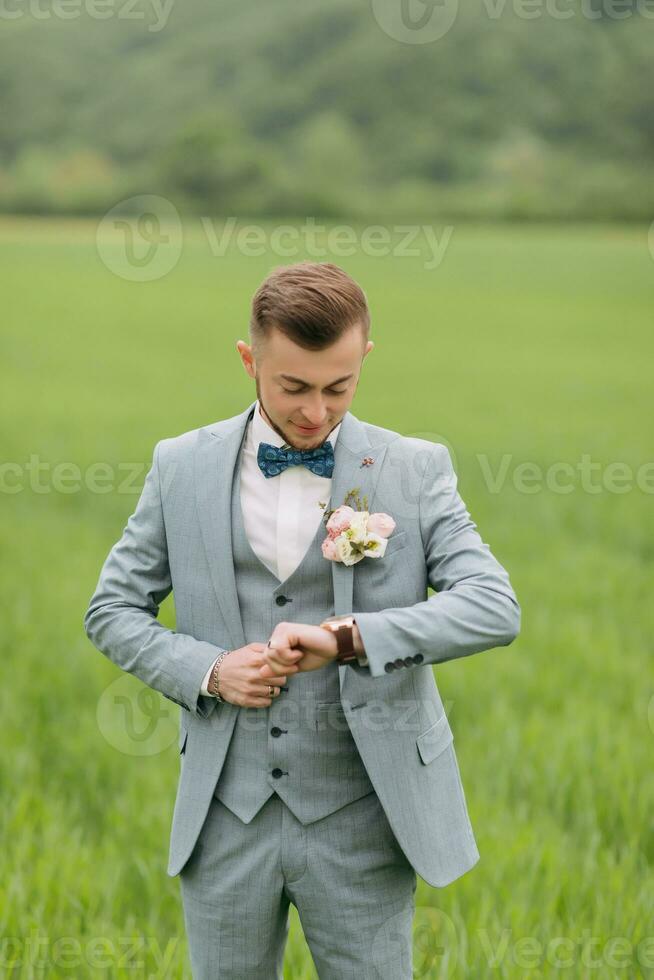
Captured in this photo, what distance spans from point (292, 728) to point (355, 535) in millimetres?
427

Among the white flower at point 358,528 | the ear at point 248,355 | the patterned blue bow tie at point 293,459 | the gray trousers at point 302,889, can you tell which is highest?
the ear at point 248,355

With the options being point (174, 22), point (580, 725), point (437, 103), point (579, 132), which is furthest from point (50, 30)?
point (580, 725)

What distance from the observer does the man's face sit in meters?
2.11

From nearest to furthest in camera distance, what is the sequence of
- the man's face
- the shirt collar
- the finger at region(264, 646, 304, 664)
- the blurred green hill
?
the finger at region(264, 646, 304, 664) < the man's face < the shirt collar < the blurred green hill

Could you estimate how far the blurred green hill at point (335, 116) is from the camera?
184ft

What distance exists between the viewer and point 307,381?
2119 mm

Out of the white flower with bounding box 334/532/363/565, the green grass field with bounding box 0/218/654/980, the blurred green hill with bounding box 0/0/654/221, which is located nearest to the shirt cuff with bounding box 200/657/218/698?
the white flower with bounding box 334/532/363/565

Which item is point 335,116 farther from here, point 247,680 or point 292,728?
point 247,680

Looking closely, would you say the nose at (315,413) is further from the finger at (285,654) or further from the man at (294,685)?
the finger at (285,654)

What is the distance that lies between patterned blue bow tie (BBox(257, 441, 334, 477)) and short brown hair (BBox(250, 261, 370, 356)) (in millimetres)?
209

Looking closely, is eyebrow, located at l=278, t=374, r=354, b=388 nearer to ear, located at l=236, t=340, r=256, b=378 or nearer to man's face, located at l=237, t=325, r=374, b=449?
man's face, located at l=237, t=325, r=374, b=449

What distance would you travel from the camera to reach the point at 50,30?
7569 cm

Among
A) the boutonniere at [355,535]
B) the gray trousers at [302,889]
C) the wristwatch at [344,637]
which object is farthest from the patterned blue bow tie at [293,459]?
the gray trousers at [302,889]

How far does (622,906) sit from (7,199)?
52577 mm
